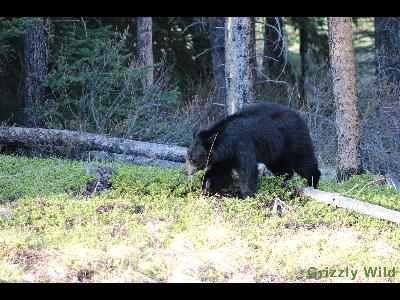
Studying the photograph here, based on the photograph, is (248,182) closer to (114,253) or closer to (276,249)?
(276,249)

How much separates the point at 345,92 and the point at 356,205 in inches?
120

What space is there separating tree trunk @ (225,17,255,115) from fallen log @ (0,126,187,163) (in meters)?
2.11

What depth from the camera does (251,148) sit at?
31.1 ft

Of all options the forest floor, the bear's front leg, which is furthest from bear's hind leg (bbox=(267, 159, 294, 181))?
the bear's front leg

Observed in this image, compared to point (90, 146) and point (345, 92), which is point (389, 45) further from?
point (90, 146)

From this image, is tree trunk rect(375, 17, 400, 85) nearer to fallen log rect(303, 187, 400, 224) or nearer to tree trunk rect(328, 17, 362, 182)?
tree trunk rect(328, 17, 362, 182)

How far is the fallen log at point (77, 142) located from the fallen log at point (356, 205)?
473cm

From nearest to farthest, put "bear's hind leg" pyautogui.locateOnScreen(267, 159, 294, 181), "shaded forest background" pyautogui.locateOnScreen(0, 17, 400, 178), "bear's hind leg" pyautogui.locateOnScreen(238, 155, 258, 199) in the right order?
Answer: "bear's hind leg" pyautogui.locateOnScreen(238, 155, 258, 199), "bear's hind leg" pyautogui.locateOnScreen(267, 159, 294, 181), "shaded forest background" pyautogui.locateOnScreen(0, 17, 400, 178)

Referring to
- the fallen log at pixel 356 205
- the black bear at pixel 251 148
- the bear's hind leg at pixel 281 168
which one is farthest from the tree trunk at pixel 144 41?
the fallen log at pixel 356 205

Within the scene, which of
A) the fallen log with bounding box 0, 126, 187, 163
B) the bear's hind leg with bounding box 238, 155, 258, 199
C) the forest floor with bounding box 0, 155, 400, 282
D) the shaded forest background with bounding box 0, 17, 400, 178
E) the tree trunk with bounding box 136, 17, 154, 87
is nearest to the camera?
the forest floor with bounding box 0, 155, 400, 282

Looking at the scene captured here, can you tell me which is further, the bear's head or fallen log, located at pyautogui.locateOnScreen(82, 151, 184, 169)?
fallen log, located at pyautogui.locateOnScreen(82, 151, 184, 169)

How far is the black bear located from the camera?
30.6 ft

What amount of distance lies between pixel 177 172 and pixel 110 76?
5.73 metres

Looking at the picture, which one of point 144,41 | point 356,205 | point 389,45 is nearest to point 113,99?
point 144,41
